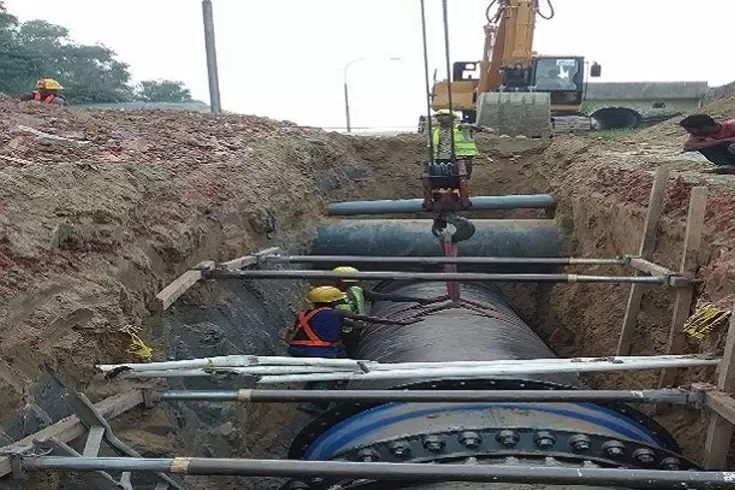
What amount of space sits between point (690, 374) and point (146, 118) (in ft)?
25.0

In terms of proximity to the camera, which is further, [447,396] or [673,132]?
[673,132]

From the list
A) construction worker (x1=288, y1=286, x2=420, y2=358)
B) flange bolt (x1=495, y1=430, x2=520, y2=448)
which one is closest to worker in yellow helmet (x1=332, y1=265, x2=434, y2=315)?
construction worker (x1=288, y1=286, x2=420, y2=358)

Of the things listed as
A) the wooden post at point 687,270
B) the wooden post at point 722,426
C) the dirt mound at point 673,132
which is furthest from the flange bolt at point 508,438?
the dirt mound at point 673,132

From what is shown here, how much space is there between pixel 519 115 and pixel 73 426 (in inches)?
453

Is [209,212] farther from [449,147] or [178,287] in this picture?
[449,147]

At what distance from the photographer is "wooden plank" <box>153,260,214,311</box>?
5336mm

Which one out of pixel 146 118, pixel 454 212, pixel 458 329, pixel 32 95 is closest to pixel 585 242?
pixel 454 212

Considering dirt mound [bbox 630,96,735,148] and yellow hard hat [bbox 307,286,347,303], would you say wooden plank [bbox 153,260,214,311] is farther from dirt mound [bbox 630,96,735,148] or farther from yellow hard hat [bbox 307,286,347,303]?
dirt mound [bbox 630,96,735,148]

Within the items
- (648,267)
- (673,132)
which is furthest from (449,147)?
(673,132)

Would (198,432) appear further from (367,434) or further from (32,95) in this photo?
(32,95)

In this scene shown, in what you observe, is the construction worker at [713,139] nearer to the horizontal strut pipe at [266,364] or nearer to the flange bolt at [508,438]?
the horizontal strut pipe at [266,364]

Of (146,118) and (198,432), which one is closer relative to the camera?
(198,432)

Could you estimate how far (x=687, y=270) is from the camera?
585 cm

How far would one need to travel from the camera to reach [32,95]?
52.4ft
